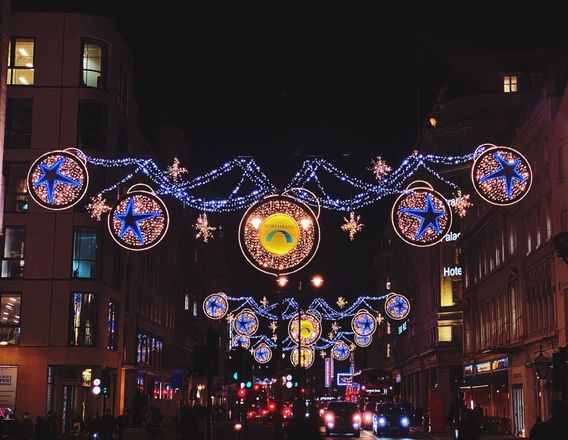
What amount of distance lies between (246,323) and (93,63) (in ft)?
59.7

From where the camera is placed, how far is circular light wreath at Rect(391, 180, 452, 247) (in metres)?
25.6

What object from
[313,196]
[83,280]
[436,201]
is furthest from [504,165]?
[83,280]

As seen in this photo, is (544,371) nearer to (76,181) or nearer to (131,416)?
(76,181)

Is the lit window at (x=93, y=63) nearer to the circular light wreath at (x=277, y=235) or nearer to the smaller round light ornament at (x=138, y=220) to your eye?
the smaller round light ornament at (x=138, y=220)

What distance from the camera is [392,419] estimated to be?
57.6 m

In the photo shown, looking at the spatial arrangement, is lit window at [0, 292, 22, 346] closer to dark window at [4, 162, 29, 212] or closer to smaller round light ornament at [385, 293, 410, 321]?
dark window at [4, 162, 29, 212]

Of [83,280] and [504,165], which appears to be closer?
[504,165]

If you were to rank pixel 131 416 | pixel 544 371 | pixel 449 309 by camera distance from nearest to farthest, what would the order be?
pixel 544 371
pixel 131 416
pixel 449 309

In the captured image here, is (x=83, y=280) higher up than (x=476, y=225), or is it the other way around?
(x=476, y=225)

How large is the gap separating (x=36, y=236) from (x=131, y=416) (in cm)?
1347

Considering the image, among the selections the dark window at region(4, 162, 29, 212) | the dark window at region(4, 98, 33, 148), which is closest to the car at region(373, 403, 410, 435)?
the dark window at region(4, 162, 29, 212)

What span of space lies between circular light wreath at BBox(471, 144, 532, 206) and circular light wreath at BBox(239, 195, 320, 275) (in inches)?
187

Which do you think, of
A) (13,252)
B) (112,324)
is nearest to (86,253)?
(13,252)

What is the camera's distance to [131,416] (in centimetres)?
5934
